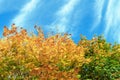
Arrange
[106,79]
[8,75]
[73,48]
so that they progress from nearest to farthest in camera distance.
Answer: [8,75], [73,48], [106,79]

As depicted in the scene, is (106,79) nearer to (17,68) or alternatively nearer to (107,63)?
(107,63)

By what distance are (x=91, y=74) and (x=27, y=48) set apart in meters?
13.0

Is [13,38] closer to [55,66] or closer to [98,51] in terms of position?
[55,66]

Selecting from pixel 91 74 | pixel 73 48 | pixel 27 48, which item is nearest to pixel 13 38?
pixel 27 48

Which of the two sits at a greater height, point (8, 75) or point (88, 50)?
point (88, 50)

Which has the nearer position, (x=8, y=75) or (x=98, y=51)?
(x=8, y=75)

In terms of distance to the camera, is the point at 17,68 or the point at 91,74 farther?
the point at 91,74

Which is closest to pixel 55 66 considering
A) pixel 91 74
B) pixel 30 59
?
pixel 30 59

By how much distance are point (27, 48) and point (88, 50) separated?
1485cm

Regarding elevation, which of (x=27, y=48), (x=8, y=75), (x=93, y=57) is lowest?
(x=8, y=75)

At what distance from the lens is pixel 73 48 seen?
3578 centimetres

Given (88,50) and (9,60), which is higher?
(88,50)

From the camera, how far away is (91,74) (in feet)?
139

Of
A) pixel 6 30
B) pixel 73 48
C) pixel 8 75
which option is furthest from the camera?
pixel 73 48
